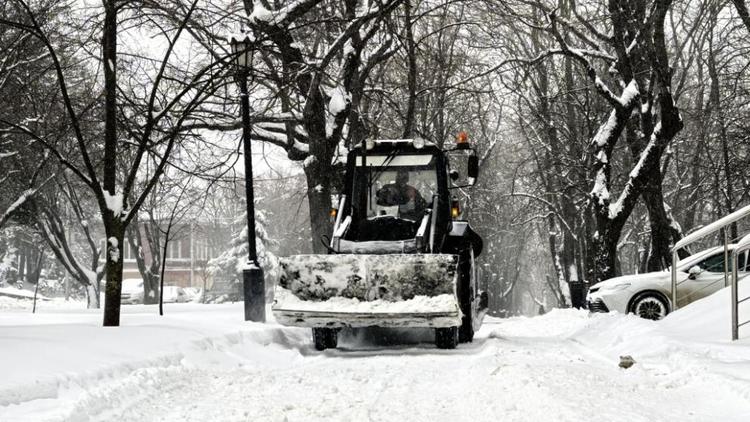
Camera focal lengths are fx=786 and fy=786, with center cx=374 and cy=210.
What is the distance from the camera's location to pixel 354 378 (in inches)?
284

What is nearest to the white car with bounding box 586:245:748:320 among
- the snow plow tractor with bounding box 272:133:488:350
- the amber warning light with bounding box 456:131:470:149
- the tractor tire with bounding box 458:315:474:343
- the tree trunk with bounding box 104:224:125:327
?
the snow plow tractor with bounding box 272:133:488:350

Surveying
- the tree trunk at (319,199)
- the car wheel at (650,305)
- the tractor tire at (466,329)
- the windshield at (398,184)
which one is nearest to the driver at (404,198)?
the windshield at (398,184)

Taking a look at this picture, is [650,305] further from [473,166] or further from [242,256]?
[242,256]

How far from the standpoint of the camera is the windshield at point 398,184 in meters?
11.4

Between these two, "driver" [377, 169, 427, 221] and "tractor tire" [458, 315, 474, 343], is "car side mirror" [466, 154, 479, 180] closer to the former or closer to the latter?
"driver" [377, 169, 427, 221]

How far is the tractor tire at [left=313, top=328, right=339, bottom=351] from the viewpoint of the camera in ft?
34.4

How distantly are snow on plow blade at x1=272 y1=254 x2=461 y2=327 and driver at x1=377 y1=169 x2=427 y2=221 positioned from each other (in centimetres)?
186

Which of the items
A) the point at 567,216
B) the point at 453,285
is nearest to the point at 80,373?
the point at 453,285

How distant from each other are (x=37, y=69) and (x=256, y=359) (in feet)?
34.6

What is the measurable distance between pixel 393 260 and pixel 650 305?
25.7ft

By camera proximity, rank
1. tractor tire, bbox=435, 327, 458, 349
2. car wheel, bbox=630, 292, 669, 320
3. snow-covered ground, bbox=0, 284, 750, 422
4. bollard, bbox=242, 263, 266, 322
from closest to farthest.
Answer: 1. snow-covered ground, bbox=0, 284, 750, 422
2. tractor tire, bbox=435, 327, 458, 349
3. bollard, bbox=242, 263, 266, 322
4. car wheel, bbox=630, 292, 669, 320

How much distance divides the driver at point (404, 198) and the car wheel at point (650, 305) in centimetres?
625

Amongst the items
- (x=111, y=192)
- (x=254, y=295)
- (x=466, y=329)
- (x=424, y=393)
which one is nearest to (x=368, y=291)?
(x=466, y=329)

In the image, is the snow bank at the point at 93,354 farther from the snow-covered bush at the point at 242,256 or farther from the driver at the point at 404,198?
the snow-covered bush at the point at 242,256
